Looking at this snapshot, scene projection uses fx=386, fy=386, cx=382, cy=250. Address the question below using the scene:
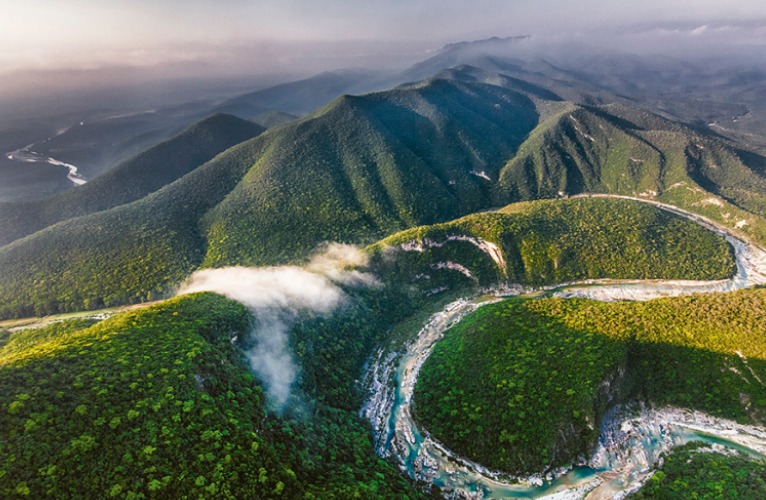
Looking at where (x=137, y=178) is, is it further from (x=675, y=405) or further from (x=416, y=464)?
(x=675, y=405)

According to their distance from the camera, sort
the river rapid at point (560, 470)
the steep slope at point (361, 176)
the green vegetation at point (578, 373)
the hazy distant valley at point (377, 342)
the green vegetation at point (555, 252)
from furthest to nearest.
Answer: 1. the steep slope at point (361, 176)
2. the green vegetation at point (555, 252)
3. the green vegetation at point (578, 373)
4. the river rapid at point (560, 470)
5. the hazy distant valley at point (377, 342)

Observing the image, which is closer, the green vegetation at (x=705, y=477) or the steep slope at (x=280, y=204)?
the green vegetation at (x=705, y=477)

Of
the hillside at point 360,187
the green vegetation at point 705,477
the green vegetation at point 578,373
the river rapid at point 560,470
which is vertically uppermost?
the hillside at point 360,187

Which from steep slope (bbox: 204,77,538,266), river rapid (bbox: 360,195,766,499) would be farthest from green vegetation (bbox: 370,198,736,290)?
river rapid (bbox: 360,195,766,499)

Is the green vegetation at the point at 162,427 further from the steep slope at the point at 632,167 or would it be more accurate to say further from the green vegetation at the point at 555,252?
the steep slope at the point at 632,167

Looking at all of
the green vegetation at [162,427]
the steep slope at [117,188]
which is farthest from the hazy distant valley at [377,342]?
the steep slope at [117,188]
